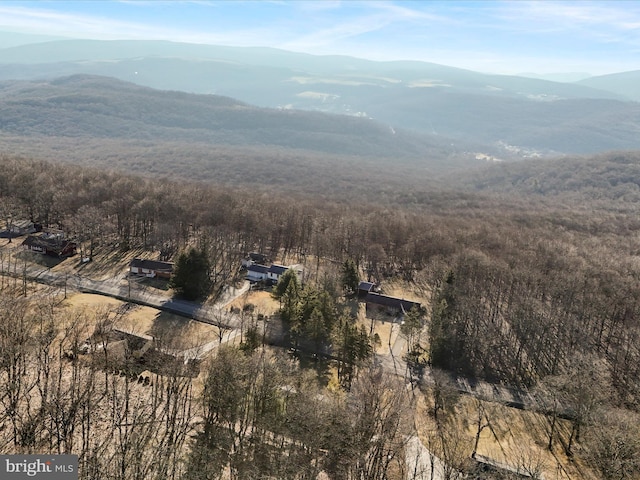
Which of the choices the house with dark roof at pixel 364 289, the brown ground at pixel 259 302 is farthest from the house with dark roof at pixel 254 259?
the house with dark roof at pixel 364 289

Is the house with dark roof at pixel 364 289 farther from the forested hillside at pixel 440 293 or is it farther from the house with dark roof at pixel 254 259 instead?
the house with dark roof at pixel 254 259

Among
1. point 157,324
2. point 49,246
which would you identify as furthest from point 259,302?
point 49,246

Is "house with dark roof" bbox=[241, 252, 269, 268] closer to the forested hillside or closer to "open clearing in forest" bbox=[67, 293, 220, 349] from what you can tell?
the forested hillside

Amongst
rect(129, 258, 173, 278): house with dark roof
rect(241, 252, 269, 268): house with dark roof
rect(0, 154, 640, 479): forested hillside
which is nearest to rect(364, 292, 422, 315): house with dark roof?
rect(0, 154, 640, 479): forested hillside

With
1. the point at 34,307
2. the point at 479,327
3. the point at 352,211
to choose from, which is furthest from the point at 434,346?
the point at 352,211

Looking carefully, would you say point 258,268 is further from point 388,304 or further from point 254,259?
point 388,304

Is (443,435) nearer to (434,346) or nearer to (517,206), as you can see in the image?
(434,346)
